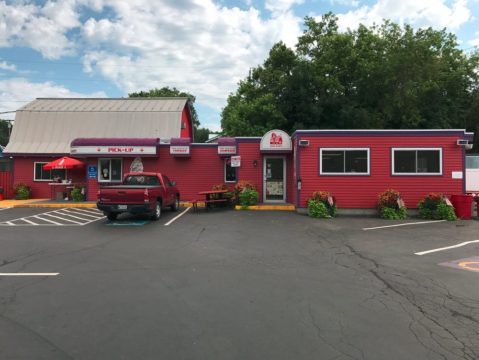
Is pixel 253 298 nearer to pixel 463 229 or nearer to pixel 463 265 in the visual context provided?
pixel 463 265

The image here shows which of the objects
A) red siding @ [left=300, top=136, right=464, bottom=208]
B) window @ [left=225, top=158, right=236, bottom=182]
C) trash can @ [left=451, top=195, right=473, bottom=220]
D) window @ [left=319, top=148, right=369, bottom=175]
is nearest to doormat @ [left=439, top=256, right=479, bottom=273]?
trash can @ [left=451, top=195, right=473, bottom=220]

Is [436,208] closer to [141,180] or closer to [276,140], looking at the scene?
[276,140]

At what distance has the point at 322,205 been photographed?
1466 cm

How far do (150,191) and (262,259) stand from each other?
21.6 feet

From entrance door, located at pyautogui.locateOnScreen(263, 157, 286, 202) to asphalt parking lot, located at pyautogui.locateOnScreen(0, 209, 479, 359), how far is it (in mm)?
8422

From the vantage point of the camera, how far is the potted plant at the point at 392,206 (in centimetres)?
1434

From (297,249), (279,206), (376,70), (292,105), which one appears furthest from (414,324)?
(376,70)

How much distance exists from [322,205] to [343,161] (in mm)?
2359

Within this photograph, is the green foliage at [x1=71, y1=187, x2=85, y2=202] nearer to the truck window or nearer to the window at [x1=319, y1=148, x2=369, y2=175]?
the truck window

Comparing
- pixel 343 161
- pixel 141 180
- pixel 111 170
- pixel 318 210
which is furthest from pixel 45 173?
pixel 343 161

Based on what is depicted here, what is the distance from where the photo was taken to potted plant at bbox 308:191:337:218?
1459 cm

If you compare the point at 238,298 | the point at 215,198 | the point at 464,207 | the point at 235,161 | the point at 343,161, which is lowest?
the point at 238,298

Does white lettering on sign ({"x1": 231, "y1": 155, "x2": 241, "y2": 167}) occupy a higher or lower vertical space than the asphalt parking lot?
higher

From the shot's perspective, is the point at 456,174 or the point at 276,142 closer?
the point at 456,174
